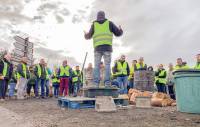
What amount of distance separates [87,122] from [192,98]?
9.19 feet

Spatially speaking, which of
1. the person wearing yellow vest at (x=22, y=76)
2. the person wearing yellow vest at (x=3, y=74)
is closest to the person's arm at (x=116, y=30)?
the person wearing yellow vest at (x=3, y=74)

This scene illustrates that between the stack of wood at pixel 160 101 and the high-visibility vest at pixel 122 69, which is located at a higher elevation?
the high-visibility vest at pixel 122 69

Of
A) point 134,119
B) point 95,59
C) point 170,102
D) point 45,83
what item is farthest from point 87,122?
point 45,83

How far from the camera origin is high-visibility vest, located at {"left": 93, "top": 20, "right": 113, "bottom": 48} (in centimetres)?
881

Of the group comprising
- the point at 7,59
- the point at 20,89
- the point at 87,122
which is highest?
the point at 7,59

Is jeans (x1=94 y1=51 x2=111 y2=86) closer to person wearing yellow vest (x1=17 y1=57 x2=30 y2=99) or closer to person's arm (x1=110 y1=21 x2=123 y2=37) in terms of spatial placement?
person's arm (x1=110 y1=21 x2=123 y2=37)

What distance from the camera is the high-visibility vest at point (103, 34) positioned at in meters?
8.81

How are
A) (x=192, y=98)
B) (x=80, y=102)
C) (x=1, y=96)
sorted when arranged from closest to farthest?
(x=192, y=98), (x=80, y=102), (x=1, y=96)

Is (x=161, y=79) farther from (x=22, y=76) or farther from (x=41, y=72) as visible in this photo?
(x=22, y=76)

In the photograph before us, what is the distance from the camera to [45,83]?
15734 mm

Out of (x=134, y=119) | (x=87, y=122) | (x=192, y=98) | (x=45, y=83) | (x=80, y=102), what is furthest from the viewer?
(x=45, y=83)

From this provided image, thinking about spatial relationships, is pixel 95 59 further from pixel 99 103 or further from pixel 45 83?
pixel 45 83

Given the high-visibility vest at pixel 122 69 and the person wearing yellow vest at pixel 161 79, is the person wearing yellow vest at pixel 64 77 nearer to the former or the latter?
the high-visibility vest at pixel 122 69

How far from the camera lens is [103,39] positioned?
8.84 meters
